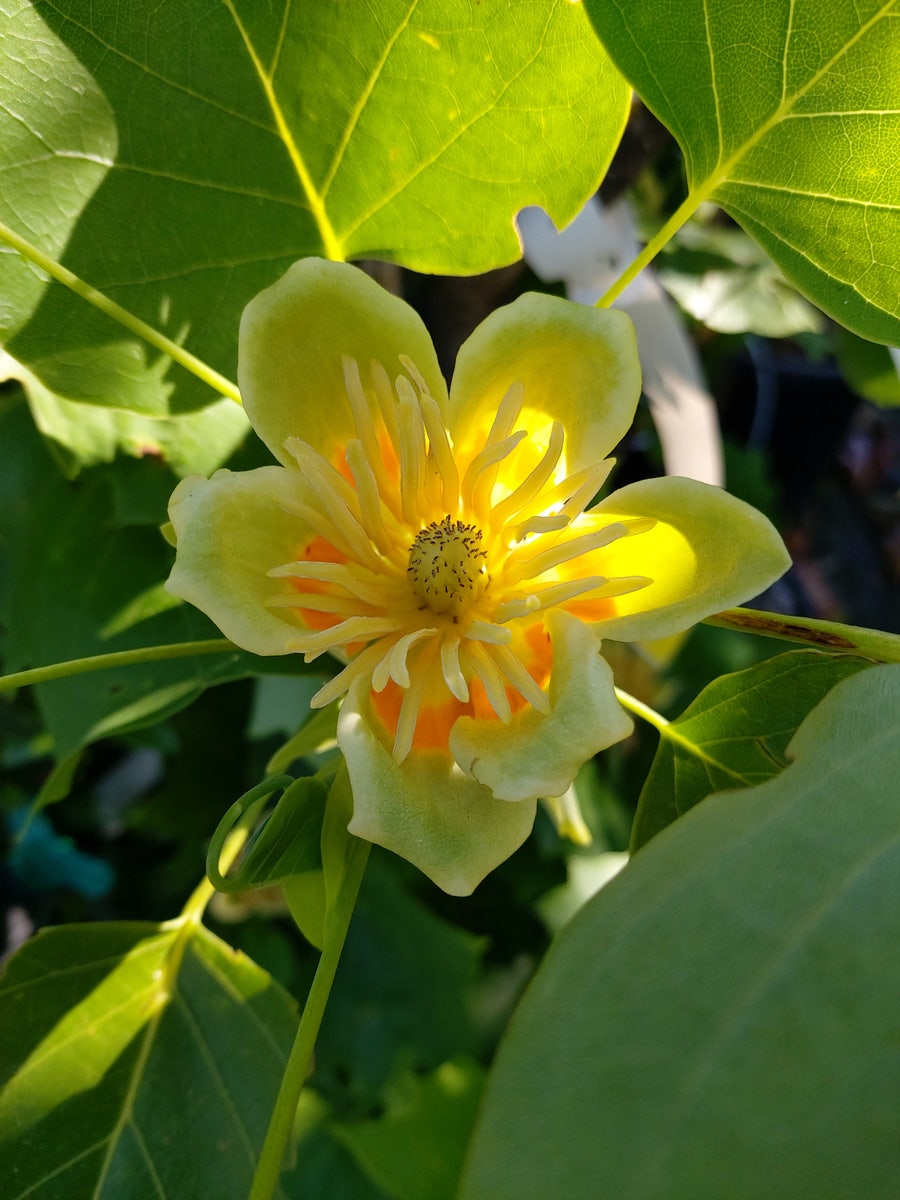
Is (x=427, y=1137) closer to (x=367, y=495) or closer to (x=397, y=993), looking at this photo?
(x=397, y=993)

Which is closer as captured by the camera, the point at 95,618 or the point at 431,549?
the point at 431,549

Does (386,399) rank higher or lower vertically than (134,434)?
higher

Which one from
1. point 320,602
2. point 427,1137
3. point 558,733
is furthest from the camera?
point 427,1137

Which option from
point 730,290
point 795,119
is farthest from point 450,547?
point 730,290

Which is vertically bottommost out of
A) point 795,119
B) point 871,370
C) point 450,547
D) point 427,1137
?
point 427,1137

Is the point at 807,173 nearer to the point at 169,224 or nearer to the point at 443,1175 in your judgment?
the point at 169,224

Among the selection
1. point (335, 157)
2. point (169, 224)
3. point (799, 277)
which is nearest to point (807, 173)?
point (799, 277)
